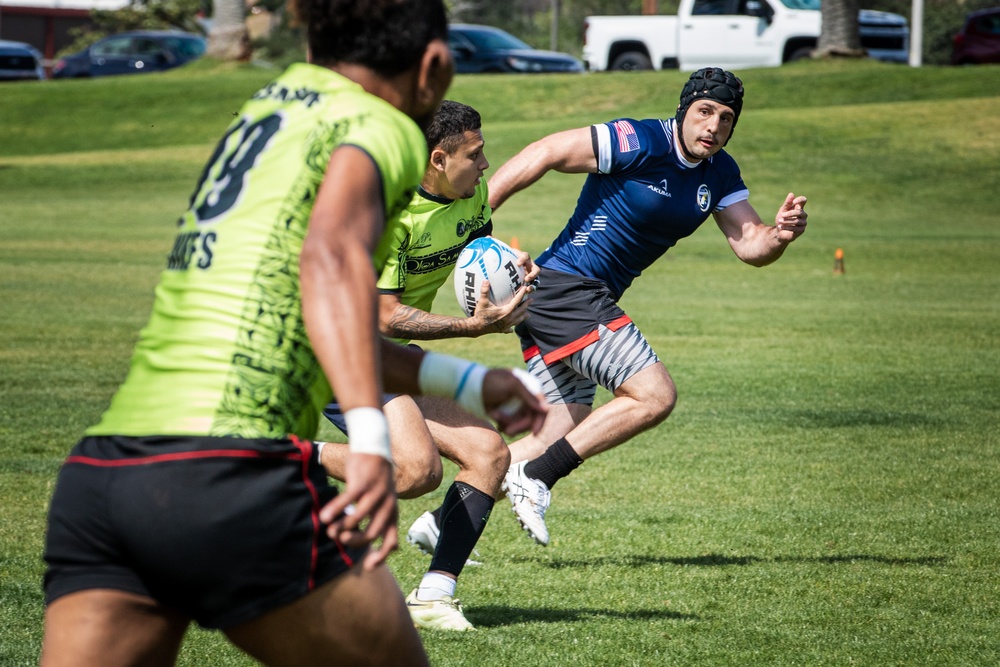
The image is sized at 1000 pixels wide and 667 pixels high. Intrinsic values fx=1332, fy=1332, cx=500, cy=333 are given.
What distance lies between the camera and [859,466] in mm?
8477

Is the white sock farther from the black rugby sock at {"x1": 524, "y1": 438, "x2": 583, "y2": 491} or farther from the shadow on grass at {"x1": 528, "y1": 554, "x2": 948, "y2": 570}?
the shadow on grass at {"x1": 528, "y1": 554, "x2": 948, "y2": 570}

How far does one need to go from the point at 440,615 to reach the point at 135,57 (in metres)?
40.2

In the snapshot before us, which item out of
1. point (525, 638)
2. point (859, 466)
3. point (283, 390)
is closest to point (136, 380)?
point (283, 390)

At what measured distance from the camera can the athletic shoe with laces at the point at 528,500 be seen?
230 inches

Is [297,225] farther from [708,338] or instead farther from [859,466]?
[708,338]

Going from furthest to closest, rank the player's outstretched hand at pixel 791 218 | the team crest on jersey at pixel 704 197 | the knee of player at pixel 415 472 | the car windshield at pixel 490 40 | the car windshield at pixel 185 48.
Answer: the car windshield at pixel 185 48
the car windshield at pixel 490 40
the team crest on jersey at pixel 704 197
the player's outstretched hand at pixel 791 218
the knee of player at pixel 415 472

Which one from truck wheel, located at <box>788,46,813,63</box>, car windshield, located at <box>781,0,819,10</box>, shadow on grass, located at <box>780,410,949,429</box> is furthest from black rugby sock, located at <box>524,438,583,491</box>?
truck wheel, located at <box>788,46,813,63</box>

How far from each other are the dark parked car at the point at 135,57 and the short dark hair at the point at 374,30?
41417mm

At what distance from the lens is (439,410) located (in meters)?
5.69

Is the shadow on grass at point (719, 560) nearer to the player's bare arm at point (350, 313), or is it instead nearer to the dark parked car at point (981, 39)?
the player's bare arm at point (350, 313)

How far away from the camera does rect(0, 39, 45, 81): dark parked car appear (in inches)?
1654

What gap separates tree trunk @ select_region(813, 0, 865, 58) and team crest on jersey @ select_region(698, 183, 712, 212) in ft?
87.6

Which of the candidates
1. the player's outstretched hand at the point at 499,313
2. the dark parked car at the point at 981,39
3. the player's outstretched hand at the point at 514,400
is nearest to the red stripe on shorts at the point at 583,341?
the player's outstretched hand at the point at 499,313

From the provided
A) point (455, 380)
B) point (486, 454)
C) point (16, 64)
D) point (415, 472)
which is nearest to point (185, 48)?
point (16, 64)
